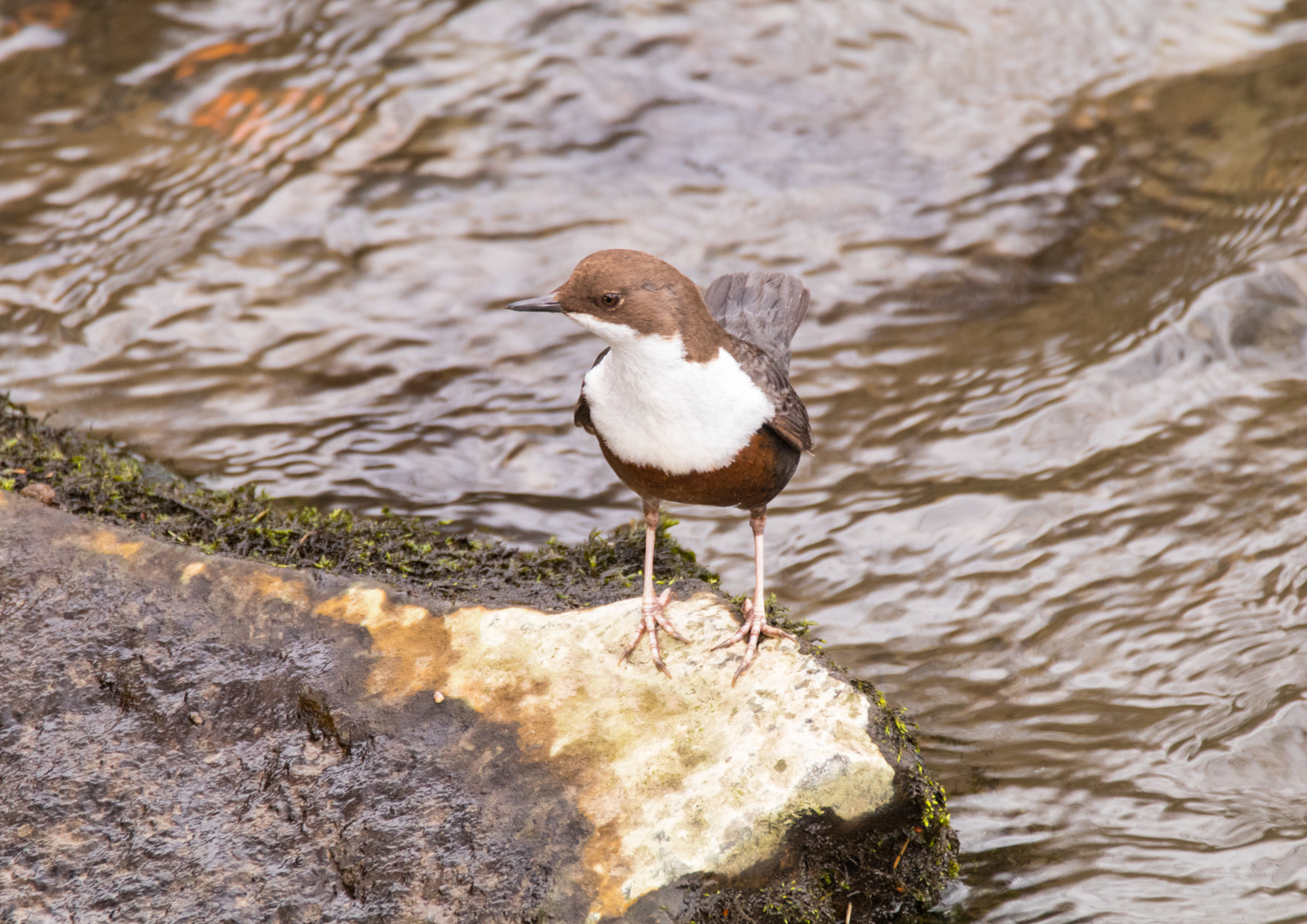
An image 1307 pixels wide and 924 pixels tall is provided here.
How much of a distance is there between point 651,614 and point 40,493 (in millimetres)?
2074

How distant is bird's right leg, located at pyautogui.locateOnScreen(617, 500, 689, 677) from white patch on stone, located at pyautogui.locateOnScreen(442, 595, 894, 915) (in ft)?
0.10

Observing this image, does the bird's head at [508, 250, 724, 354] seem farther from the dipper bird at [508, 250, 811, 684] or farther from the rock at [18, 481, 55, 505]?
the rock at [18, 481, 55, 505]

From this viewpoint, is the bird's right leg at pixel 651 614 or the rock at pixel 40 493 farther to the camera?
the rock at pixel 40 493

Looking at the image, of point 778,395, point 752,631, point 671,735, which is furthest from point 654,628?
point 778,395

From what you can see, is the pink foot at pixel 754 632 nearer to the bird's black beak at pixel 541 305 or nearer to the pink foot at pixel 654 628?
the pink foot at pixel 654 628

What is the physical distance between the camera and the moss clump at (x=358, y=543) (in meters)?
3.43

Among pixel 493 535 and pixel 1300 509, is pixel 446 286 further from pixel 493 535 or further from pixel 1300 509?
pixel 1300 509

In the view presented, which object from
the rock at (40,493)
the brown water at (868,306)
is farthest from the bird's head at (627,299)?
the rock at (40,493)

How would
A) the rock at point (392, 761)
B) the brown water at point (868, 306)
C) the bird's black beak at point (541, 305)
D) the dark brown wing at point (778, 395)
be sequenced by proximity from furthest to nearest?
the brown water at point (868, 306) < the dark brown wing at point (778, 395) < the bird's black beak at point (541, 305) < the rock at point (392, 761)

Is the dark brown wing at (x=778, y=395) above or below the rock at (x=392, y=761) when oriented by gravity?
above

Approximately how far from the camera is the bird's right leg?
3.03 m

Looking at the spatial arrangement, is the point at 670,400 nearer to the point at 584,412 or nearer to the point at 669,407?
the point at 669,407

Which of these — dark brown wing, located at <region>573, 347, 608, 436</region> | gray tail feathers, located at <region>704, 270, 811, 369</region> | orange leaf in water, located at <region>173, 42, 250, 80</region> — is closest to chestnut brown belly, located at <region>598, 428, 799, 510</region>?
dark brown wing, located at <region>573, 347, 608, 436</region>

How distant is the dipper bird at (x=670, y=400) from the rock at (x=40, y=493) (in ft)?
6.02
